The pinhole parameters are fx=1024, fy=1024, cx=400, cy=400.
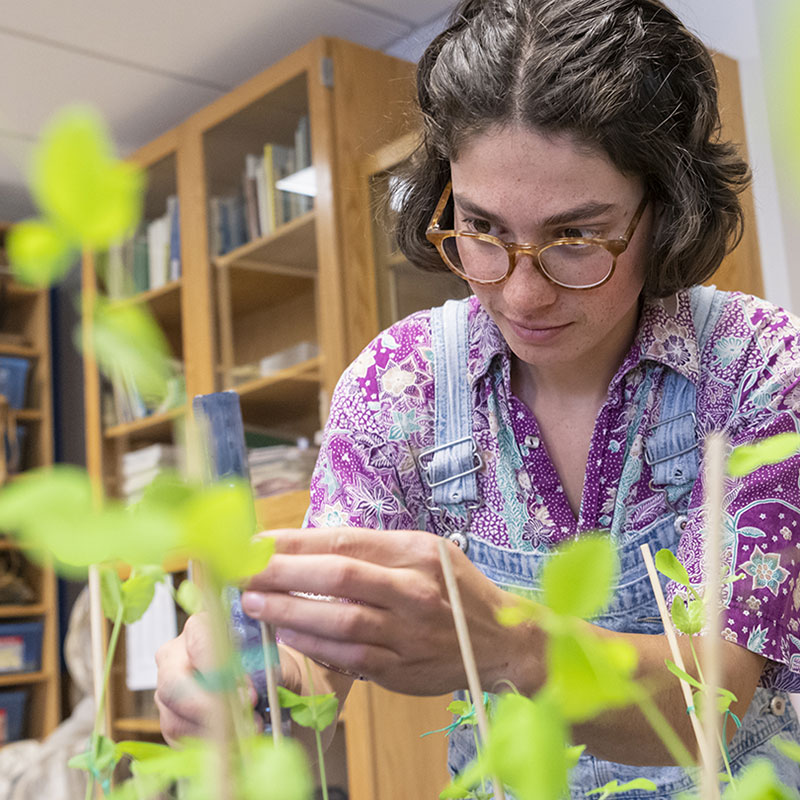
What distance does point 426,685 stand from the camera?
618mm

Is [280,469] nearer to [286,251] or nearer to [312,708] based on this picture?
[286,251]

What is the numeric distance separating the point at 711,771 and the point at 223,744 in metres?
0.10

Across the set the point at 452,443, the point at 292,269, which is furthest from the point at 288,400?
the point at 452,443

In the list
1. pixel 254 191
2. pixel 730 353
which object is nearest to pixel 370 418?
pixel 730 353

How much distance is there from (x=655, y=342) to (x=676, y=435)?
0.28ft

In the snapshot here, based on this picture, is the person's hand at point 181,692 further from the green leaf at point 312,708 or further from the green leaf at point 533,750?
the green leaf at point 533,750

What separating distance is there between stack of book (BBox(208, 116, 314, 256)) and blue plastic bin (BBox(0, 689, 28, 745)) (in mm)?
1977

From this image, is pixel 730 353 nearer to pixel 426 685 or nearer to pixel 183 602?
pixel 426 685

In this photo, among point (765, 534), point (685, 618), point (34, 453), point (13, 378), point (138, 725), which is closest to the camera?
point (685, 618)

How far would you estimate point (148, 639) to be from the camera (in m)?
2.83

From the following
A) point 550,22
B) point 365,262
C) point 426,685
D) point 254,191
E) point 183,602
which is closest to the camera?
point 183,602

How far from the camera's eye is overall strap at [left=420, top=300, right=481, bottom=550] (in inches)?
38.0

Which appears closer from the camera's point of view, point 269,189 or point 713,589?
point 713,589

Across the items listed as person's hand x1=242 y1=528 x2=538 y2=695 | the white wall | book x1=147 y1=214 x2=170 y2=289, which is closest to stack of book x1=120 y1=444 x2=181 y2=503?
book x1=147 y1=214 x2=170 y2=289
